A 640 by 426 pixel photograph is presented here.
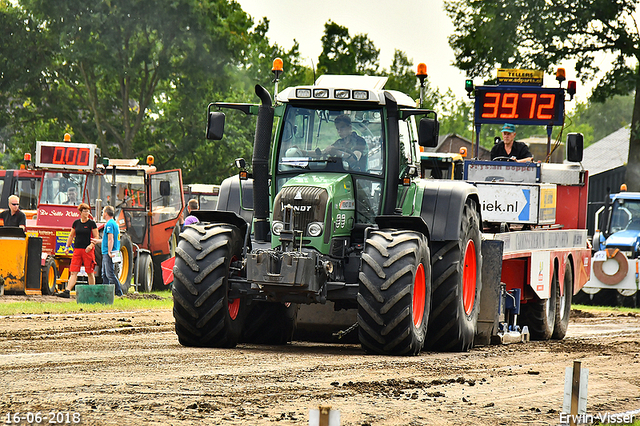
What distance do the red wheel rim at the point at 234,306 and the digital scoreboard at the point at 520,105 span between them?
7095 millimetres

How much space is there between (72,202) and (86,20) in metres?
15.0

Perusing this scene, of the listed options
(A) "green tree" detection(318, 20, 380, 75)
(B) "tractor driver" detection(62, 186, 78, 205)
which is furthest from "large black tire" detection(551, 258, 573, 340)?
(A) "green tree" detection(318, 20, 380, 75)

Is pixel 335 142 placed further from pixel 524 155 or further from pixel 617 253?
pixel 617 253

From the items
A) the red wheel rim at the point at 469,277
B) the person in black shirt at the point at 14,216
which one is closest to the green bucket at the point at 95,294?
the person in black shirt at the point at 14,216

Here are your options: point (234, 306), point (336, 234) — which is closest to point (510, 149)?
point (336, 234)

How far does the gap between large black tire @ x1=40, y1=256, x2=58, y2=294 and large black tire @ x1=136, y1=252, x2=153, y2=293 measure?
2.89 meters

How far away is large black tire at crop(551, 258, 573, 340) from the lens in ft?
49.3

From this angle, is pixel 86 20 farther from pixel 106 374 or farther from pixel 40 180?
pixel 106 374

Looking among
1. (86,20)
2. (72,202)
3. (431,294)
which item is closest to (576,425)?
(431,294)

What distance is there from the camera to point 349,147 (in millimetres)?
10703

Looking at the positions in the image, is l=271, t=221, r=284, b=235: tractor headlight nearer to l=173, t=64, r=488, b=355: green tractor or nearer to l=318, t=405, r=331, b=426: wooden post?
l=173, t=64, r=488, b=355: green tractor

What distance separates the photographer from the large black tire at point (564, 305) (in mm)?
15031

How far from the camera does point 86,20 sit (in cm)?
3625

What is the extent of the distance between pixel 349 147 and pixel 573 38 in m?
22.9
